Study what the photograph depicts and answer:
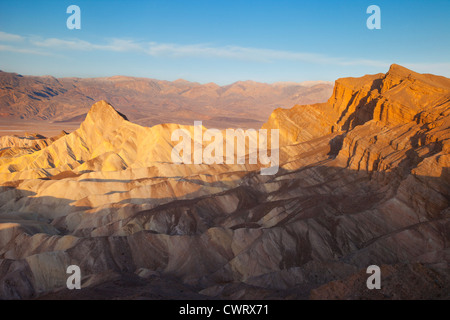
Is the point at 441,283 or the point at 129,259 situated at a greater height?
the point at 441,283

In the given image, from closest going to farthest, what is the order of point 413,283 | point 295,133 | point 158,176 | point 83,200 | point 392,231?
point 413,283 → point 392,231 → point 83,200 → point 158,176 → point 295,133

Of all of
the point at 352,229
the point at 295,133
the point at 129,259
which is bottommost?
the point at 129,259

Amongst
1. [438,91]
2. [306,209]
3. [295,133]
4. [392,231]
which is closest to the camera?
[392,231]

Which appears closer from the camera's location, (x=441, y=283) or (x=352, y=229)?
(x=441, y=283)

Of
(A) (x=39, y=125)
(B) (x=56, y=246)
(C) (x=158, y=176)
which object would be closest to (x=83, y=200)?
(C) (x=158, y=176)

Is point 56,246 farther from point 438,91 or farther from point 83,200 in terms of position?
point 438,91

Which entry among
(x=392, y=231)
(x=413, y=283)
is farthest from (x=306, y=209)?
(x=413, y=283)

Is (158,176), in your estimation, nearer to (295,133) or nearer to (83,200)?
(83,200)
